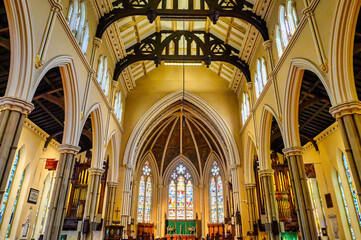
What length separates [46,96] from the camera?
34.2ft

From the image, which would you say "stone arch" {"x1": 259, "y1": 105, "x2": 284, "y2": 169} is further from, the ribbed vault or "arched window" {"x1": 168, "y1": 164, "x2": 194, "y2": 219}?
"arched window" {"x1": 168, "y1": 164, "x2": 194, "y2": 219}

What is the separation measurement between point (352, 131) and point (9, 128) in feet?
23.5

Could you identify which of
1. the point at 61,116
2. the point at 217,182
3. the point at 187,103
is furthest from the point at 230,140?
the point at 61,116

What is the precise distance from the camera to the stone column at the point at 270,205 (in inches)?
434

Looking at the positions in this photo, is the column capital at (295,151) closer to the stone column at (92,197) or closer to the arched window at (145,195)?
the stone column at (92,197)

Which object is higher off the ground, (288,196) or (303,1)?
(303,1)

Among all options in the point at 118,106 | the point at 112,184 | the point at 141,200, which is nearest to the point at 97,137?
the point at 118,106

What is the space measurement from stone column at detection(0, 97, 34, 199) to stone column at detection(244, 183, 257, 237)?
1180cm

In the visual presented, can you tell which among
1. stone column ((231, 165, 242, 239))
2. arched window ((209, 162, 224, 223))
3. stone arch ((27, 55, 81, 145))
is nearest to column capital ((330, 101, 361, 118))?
stone arch ((27, 55, 81, 145))

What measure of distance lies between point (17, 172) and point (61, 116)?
10.3 ft

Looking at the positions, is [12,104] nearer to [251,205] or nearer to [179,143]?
[251,205]

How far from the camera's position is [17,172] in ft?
41.4

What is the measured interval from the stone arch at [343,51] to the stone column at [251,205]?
9566mm

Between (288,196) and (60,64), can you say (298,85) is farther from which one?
(288,196)
